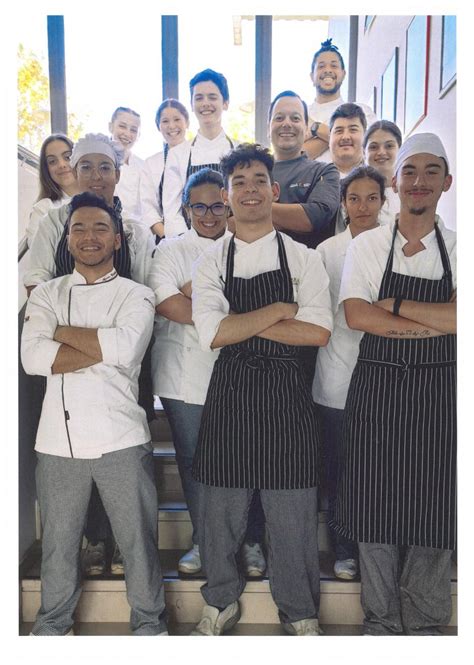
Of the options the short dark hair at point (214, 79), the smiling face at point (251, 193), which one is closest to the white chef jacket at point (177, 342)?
the smiling face at point (251, 193)

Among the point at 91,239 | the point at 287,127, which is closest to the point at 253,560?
the point at 91,239

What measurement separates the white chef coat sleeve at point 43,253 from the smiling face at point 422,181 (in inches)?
46.8

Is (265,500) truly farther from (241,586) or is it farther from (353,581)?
(353,581)

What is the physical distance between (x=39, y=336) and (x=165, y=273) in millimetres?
474

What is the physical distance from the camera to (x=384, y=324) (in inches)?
67.8

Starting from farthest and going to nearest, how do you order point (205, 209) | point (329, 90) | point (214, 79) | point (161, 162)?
point (161, 162)
point (329, 90)
point (214, 79)
point (205, 209)

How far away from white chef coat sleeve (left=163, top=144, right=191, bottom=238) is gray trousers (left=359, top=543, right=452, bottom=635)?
192 cm

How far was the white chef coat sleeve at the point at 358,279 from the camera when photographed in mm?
1794

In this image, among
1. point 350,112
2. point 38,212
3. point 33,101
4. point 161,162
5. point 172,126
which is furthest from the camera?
point 33,101

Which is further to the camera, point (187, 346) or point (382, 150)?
point (382, 150)

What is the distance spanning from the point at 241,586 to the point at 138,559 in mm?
343

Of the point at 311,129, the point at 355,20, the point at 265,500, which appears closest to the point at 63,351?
the point at 265,500

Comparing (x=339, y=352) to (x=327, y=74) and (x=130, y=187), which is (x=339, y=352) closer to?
(x=327, y=74)
